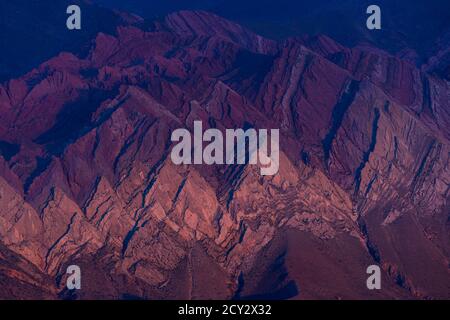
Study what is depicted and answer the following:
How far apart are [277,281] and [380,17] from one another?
205 ft

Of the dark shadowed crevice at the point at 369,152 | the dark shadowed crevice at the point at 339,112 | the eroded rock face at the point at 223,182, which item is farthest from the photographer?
the dark shadowed crevice at the point at 339,112

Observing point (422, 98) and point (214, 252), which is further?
point (422, 98)

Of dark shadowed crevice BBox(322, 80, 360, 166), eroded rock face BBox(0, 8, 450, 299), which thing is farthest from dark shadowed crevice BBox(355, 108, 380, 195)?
dark shadowed crevice BBox(322, 80, 360, 166)

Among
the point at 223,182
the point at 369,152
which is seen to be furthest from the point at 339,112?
the point at 223,182

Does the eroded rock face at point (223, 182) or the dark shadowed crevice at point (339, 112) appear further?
the dark shadowed crevice at point (339, 112)

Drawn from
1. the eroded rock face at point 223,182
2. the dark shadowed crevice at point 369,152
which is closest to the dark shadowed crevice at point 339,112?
the eroded rock face at point 223,182

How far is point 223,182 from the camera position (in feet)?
211

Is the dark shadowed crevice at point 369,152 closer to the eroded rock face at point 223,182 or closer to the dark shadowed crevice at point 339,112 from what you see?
the eroded rock face at point 223,182

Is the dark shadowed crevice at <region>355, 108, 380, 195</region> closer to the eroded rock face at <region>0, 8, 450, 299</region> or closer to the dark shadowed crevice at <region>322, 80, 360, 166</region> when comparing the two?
the eroded rock face at <region>0, 8, 450, 299</region>

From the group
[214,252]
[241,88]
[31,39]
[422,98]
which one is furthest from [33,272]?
[31,39]

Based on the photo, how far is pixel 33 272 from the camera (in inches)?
2207

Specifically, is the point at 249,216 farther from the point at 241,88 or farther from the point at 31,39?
the point at 31,39

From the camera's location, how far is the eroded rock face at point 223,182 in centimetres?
5772

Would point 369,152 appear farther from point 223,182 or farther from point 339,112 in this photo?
point 223,182
